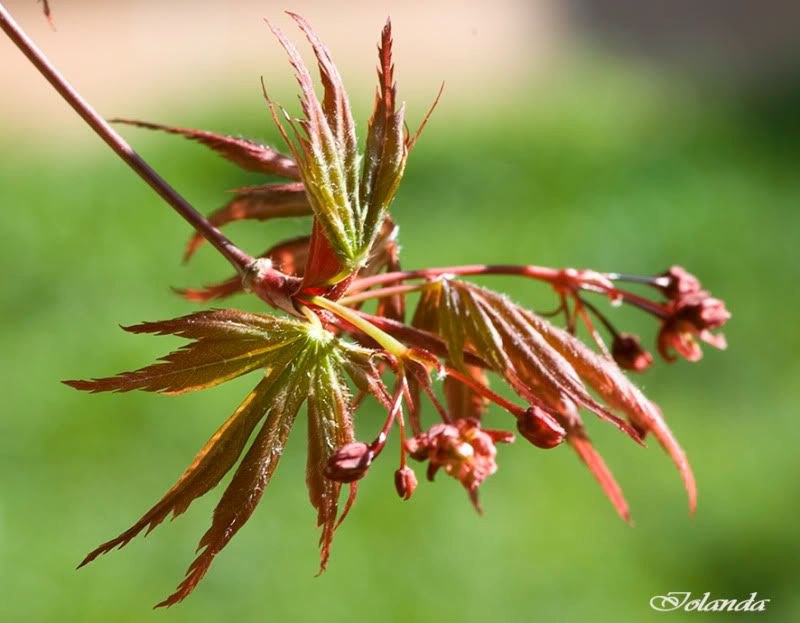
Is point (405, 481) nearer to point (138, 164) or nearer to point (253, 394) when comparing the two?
point (253, 394)

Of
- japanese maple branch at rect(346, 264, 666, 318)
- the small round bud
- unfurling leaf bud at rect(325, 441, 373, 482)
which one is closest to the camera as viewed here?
unfurling leaf bud at rect(325, 441, 373, 482)

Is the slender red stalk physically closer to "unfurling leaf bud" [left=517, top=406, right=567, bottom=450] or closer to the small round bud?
"unfurling leaf bud" [left=517, top=406, right=567, bottom=450]

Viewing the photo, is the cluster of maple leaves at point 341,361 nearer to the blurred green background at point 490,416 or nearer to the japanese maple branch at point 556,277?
the japanese maple branch at point 556,277

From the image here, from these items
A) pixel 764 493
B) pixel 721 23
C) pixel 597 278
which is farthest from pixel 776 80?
pixel 597 278

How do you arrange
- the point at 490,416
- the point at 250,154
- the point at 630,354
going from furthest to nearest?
the point at 490,416 < the point at 630,354 < the point at 250,154

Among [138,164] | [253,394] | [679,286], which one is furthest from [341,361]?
[679,286]
